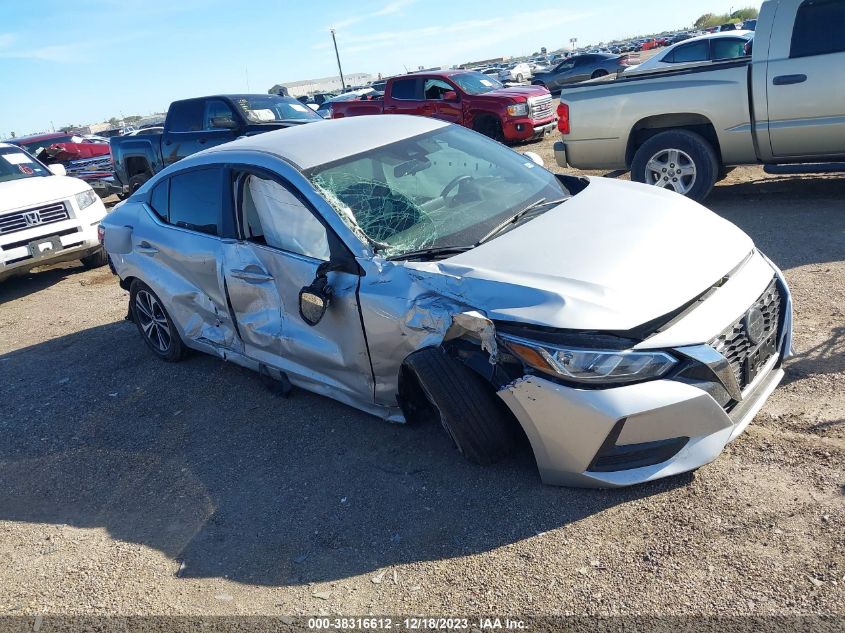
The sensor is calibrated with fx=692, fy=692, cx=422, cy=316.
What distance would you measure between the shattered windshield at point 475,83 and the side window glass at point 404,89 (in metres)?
0.93

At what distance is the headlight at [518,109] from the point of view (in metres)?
13.9

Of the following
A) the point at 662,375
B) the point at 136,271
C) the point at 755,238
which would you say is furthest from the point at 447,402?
the point at 755,238

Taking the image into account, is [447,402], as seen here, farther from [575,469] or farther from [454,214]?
[454,214]

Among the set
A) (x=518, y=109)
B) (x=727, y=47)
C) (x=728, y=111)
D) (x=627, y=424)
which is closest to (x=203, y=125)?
(x=518, y=109)

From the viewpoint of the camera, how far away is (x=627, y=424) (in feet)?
9.15

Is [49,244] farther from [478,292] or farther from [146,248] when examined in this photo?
[478,292]

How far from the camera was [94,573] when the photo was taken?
3.25 metres

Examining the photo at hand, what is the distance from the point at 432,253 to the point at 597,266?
0.84 m

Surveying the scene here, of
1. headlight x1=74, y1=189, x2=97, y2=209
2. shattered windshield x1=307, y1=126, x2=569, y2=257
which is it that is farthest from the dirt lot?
headlight x1=74, y1=189, x2=97, y2=209

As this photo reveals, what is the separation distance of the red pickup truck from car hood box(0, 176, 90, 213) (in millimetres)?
7971

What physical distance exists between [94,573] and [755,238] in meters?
5.76

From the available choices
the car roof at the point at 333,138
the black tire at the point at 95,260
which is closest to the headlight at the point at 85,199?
the black tire at the point at 95,260

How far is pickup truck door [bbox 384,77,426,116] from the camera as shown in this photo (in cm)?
1509

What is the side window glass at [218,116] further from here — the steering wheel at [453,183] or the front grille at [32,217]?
the steering wheel at [453,183]
